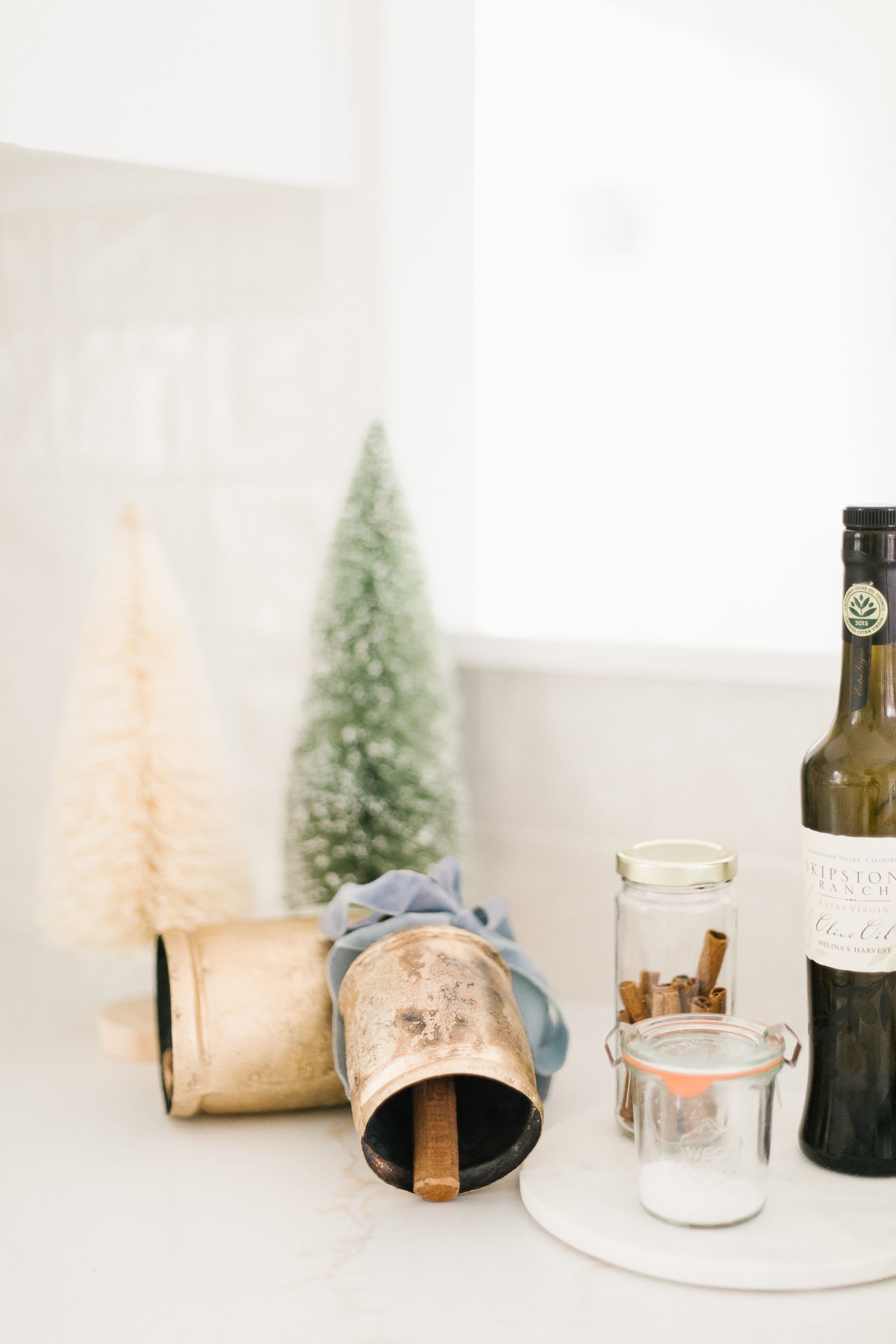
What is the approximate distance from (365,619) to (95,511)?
464 millimetres

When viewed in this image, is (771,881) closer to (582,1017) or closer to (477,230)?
(582,1017)

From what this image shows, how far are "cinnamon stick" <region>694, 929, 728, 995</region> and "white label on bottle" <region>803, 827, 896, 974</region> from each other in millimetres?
75

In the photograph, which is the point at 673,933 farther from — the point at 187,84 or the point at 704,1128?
the point at 187,84

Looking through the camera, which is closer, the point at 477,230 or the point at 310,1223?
the point at 310,1223

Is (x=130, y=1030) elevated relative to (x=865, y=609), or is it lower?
lower

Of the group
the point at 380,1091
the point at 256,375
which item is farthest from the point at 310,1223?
the point at 256,375

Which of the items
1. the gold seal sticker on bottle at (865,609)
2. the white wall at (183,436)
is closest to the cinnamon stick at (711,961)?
the gold seal sticker on bottle at (865,609)

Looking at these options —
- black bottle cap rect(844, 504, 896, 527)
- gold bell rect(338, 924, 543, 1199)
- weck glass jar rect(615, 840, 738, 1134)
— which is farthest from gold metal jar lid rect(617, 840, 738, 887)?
black bottle cap rect(844, 504, 896, 527)

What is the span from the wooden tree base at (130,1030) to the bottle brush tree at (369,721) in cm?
17

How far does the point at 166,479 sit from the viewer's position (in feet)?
4.89

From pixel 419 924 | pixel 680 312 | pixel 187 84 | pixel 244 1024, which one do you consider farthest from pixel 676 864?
pixel 187 84

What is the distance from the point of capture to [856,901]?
79 cm

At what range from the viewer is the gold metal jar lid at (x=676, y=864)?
2.75ft

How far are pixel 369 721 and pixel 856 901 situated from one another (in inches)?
20.0
